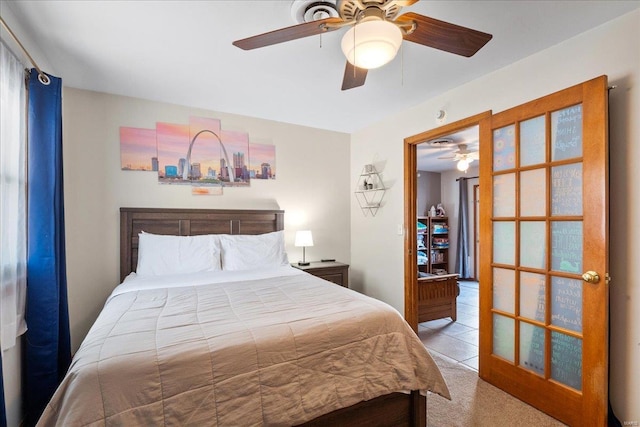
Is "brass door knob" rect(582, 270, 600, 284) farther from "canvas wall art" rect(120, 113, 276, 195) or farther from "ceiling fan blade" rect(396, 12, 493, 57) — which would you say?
"canvas wall art" rect(120, 113, 276, 195)

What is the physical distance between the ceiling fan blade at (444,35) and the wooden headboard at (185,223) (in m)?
2.51

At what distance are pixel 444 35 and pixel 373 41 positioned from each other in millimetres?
462

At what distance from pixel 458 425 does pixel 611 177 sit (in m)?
1.79

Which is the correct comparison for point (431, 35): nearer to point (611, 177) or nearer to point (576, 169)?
point (576, 169)

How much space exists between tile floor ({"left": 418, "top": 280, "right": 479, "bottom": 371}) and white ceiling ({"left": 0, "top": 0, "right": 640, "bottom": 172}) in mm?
2535

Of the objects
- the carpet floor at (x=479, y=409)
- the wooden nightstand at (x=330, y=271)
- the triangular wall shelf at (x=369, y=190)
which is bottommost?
the carpet floor at (x=479, y=409)

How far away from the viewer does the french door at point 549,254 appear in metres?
1.74

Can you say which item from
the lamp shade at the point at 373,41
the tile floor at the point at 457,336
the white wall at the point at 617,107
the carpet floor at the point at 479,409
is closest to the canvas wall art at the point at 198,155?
the white wall at the point at 617,107

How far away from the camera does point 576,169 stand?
1889 mm

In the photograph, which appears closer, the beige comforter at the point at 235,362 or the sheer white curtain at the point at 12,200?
the beige comforter at the point at 235,362

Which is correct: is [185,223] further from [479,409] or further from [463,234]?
[463,234]

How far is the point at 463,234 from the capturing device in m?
6.52

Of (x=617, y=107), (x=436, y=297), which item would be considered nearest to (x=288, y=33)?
(x=617, y=107)

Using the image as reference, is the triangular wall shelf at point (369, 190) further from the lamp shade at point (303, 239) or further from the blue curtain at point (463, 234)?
the blue curtain at point (463, 234)
